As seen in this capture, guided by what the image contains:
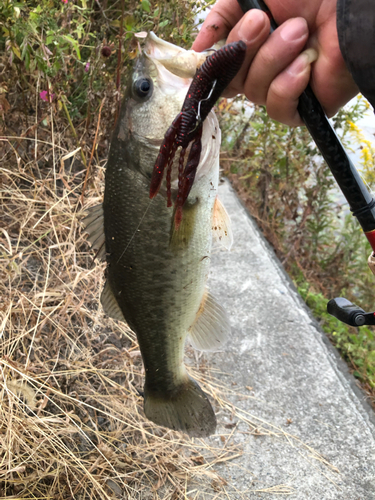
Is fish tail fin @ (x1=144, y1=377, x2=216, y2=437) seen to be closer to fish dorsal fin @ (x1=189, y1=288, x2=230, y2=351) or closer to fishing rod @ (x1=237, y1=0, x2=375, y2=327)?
fish dorsal fin @ (x1=189, y1=288, x2=230, y2=351)

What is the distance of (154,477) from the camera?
200 centimetres

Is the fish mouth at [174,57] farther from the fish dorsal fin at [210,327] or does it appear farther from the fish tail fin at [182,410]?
the fish tail fin at [182,410]

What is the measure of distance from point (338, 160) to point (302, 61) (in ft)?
1.06

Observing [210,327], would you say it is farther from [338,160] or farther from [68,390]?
[68,390]

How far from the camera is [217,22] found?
4.64ft

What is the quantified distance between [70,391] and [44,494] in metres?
0.52

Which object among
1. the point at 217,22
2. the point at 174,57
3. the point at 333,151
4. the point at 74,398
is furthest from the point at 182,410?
the point at 217,22

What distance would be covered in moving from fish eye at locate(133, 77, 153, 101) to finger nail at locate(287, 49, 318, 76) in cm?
45

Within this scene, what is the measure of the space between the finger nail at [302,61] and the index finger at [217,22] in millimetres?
344

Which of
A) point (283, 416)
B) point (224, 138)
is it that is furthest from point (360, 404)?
point (224, 138)

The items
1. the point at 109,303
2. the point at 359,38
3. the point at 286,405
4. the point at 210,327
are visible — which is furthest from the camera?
the point at 286,405

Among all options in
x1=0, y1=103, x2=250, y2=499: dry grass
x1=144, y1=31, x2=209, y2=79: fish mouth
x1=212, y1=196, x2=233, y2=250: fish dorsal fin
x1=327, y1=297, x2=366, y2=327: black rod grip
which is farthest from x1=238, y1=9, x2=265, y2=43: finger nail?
x1=0, y1=103, x2=250, y2=499: dry grass

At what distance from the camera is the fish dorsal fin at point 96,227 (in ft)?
4.74

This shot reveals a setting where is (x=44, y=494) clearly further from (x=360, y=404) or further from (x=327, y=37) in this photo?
(x=327, y=37)
